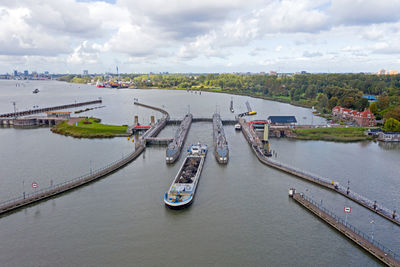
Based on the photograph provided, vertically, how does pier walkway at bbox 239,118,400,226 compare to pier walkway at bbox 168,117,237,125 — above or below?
below

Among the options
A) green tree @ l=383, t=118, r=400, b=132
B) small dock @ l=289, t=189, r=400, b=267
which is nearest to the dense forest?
green tree @ l=383, t=118, r=400, b=132

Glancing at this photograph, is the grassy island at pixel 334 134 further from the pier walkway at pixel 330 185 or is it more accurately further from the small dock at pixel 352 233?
the small dock at pixel 352 233

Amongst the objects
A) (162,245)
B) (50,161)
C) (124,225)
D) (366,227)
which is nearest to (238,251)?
(162,245)

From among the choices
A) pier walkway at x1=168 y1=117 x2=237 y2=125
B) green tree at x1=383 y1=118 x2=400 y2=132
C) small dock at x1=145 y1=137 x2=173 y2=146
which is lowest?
small dock at x1=145 y1=137 x2=173 y2=146

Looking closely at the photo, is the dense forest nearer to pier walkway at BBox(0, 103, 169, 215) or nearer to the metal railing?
the metal railing

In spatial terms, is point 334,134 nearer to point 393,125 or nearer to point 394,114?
point 393,125

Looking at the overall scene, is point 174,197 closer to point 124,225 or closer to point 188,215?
point 188,215

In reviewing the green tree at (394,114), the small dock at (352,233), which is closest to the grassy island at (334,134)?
the green tree at (394,114)
